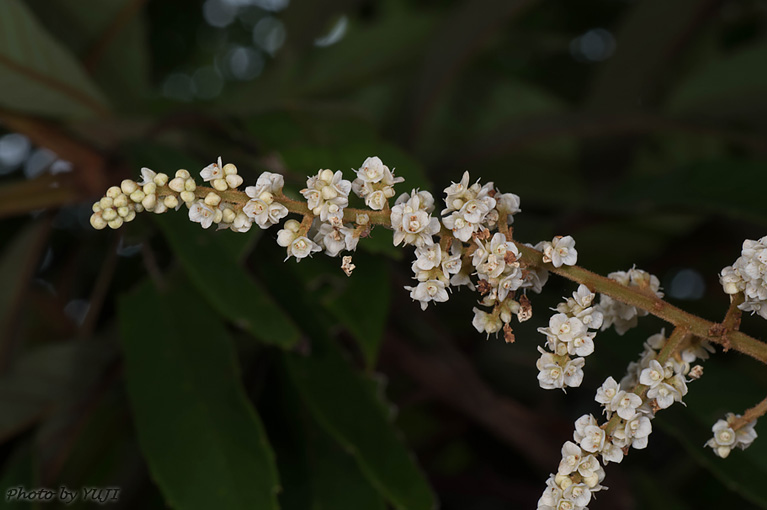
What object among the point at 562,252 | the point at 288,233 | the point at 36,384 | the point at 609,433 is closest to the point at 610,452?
the point at 609,433

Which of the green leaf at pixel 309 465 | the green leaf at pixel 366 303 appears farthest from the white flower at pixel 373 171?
Answer: the green leaf at pixel 309 465

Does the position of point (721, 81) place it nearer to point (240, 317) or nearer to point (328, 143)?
point (328, 143)

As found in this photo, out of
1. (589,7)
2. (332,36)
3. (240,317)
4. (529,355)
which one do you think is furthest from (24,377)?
(589,7)

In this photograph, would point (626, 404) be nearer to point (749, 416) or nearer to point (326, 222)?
point (749, 416)

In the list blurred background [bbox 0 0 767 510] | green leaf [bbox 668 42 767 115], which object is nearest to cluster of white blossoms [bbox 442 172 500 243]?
blurred background [bbox 0 0 767 510]

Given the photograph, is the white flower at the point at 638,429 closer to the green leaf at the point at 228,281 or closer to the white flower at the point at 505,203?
the white flower at the point at 505,203
